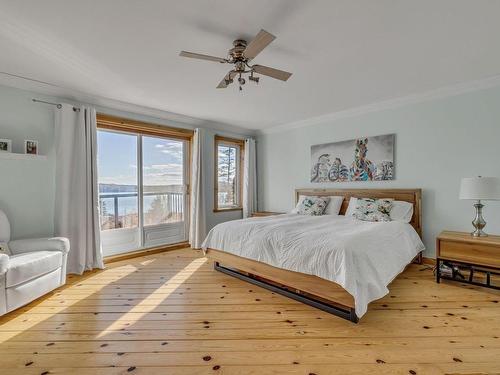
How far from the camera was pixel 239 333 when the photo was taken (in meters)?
2.03

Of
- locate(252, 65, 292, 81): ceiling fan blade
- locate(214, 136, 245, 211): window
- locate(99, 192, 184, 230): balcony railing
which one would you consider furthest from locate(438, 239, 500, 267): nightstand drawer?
locate(99, 192, 184, 230): balcony railing

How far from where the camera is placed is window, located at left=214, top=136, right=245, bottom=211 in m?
5.30

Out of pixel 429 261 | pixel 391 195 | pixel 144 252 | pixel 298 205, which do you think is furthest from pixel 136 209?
pixel 429 261

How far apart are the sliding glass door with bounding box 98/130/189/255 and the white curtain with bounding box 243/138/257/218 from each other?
4.33ft

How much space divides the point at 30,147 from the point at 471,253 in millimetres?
5173

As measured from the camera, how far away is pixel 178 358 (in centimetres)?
174

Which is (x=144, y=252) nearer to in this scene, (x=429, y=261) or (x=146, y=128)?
(x=146, y=128)

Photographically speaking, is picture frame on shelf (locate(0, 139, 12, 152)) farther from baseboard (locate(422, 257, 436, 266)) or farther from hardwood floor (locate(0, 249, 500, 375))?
baseboard (locate(422, 257, 436, 266))

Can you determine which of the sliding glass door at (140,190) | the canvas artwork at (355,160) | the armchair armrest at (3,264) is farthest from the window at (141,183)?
the canvas artwork at (355,160)

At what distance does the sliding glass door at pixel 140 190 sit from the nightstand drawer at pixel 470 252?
396 centimetres

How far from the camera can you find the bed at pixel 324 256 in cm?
213

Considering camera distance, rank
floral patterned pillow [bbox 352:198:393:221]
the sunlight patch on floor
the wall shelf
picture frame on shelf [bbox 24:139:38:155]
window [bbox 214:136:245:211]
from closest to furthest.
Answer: the sunlight patch on floor → the wall shelf → picture frame on shelf [bbox 24:139:38:155] → floral patterned pillow [bbox 352:198:393:221] → window [bbox 214:136:245:211]

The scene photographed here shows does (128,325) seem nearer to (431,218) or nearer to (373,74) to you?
(373,74)

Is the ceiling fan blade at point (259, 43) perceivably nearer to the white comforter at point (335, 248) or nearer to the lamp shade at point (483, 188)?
the white comforter at point (335, 248)
